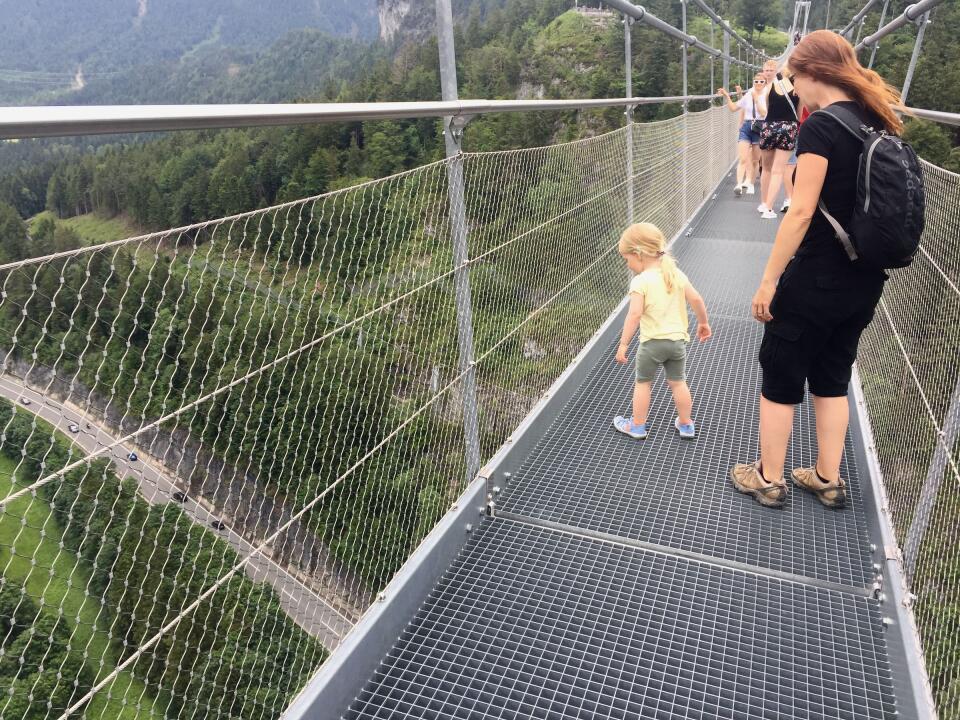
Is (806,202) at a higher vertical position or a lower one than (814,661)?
higher

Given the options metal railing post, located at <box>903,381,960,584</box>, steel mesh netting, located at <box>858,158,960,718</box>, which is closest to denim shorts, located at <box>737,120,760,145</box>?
steel mesh netting, located at <box>858,158,960,718</box>

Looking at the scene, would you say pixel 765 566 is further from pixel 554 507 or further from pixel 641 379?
pixel 641 379

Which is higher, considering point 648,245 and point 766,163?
point 648,245

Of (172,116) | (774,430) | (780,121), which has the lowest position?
(774,430)

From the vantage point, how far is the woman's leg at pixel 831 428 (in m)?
2.41

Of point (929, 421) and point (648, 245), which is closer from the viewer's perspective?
point (929, 421)

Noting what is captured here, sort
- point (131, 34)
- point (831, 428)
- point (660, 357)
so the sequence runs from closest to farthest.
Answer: point (831, 428) < point (660, 357) < point (131, 34)

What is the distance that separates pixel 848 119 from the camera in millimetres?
1936

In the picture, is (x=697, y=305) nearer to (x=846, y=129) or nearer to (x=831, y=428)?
(x=831, y=428)

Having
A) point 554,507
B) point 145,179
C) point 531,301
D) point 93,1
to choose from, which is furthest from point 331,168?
point 93,1

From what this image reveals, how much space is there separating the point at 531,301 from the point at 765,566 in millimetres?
1587

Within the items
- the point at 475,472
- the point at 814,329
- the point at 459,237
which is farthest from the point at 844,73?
the point at 475,472

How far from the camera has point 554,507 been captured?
2.63 metres

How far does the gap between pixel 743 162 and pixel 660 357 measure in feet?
18.8
